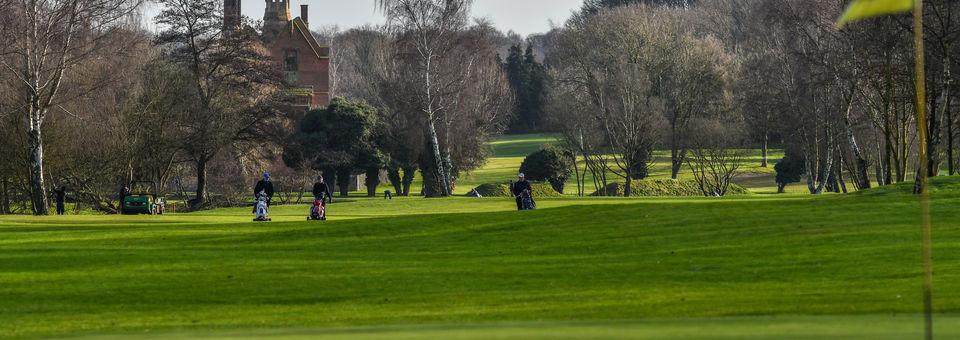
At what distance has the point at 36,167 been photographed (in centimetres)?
6394

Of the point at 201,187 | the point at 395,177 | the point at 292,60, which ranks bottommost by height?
the point at 201,187

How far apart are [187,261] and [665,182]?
6249cm

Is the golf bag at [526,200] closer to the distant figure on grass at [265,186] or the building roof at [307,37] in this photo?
the distant figure on grass at [265,186]

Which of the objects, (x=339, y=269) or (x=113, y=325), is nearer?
(x=113, y=325)

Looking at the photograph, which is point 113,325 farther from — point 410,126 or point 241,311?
point 410,126

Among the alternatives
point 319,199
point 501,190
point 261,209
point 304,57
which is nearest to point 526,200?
point 319,199

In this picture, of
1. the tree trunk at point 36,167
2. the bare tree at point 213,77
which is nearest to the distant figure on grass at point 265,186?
the tree trunk at point 36,167

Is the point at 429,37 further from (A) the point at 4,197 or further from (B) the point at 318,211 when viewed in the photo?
(B) the point at 318,211

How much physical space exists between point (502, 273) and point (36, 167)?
4069cm

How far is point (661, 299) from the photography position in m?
23.2

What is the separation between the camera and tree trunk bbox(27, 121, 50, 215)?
63438mm

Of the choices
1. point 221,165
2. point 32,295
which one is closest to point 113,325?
point 32,295

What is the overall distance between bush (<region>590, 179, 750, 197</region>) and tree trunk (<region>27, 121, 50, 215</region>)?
36564mm

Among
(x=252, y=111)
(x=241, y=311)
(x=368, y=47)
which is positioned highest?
(x=368, y=47)
